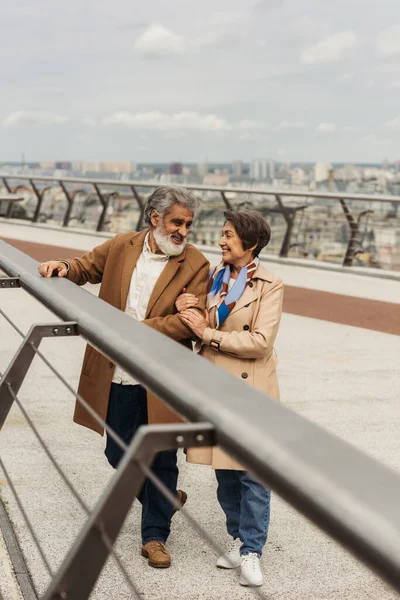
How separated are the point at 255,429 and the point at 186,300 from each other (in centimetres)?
244

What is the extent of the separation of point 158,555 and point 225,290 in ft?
3.55

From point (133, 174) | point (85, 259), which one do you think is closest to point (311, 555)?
point (85, 259)

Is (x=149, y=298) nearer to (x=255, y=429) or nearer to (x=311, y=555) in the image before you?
(x=311, y=555)

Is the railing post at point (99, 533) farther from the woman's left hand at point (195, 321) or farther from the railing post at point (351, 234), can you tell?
the railing post at point (351, 234)

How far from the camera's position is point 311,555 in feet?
12.5

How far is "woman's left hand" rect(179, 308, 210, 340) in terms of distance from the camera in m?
3.56

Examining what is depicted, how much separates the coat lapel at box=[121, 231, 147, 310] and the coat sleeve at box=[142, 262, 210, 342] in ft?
0.67

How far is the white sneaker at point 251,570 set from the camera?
11.3 ft

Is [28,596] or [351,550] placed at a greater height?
[351,550]

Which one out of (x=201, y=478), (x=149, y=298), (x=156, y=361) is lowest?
(x=201, y=478)

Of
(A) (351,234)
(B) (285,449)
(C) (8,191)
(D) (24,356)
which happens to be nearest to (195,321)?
(D) (24,356)

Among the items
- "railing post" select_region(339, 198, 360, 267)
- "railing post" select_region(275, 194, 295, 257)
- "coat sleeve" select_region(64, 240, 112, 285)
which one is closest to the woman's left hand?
"coat sleeve" select_region(64, 240, 112, 285)

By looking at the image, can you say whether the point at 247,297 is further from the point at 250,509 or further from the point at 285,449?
the point at 285,449

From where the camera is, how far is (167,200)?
367 centimetres
